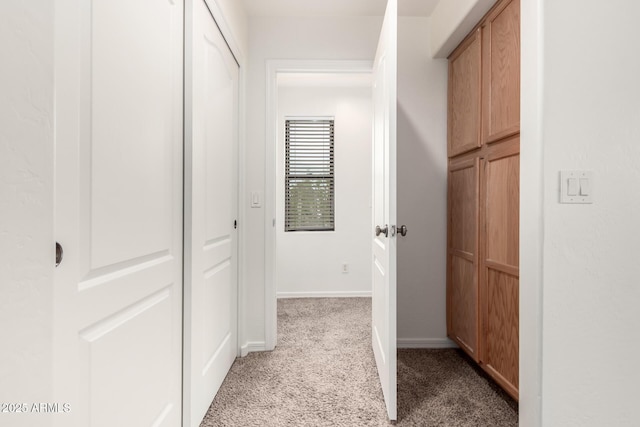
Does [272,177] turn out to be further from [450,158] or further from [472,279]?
[472,279]

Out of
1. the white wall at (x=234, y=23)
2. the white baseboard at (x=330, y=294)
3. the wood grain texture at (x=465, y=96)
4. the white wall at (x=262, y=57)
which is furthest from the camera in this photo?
the white baseboard at (x=330, y=294)

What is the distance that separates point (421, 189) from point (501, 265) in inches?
34.1

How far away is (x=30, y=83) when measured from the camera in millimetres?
622

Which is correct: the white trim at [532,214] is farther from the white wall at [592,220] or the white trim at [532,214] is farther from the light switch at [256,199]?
the light switch at [256,199]

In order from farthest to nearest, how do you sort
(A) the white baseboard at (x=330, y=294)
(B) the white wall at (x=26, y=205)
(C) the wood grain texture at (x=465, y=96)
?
1. (A) the white baseboard at (x=330, y=294)
2. (C) the wood grain texture at (x=465, y=96)
3. (B) the white wall at (x=26, y=205)

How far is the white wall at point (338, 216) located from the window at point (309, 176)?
8 centimetres

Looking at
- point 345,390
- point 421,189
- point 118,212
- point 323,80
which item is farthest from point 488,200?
point 323,80

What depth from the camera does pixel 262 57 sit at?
2361 millimetres

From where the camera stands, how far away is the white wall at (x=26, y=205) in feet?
1.94

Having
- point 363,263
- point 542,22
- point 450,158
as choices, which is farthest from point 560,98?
point 363,263

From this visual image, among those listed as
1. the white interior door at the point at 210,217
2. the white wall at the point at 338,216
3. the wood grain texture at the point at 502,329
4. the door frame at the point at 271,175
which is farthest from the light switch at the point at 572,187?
the white wall at the point at 338,216

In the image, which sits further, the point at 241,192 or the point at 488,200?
the point at 241,192

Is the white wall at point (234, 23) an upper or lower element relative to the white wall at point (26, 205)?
upper

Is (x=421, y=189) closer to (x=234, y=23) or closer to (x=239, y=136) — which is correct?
(x=239, y=136)
